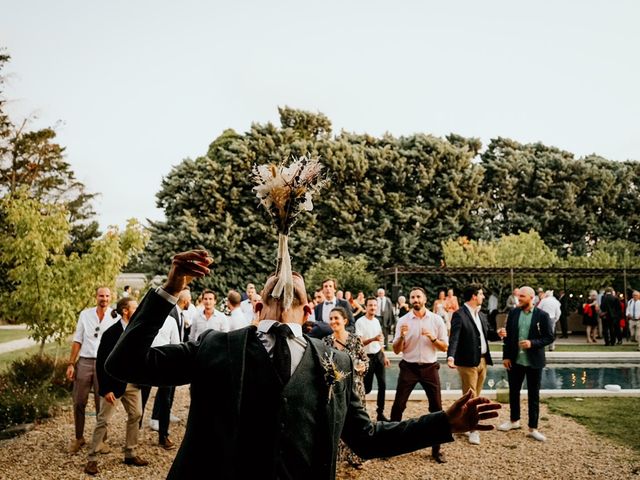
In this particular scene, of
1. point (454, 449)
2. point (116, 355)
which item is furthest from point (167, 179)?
point (116, 355)

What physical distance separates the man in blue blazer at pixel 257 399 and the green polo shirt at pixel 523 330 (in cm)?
655

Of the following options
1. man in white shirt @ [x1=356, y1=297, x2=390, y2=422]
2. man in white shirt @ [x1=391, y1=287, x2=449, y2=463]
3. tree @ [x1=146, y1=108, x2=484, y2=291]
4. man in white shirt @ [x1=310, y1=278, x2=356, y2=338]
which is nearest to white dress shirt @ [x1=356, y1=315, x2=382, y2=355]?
man in white shirt @ [x1=356, y1=297, x2=390, y2=422]

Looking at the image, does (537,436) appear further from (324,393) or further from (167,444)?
(324,393)

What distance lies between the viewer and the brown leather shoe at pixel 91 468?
22.0 ft

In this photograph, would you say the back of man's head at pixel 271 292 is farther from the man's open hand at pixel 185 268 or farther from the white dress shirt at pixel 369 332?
the white dress shirt at pixel 369 332

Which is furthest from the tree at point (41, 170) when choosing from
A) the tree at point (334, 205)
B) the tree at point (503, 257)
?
the tree at point (503, 257)

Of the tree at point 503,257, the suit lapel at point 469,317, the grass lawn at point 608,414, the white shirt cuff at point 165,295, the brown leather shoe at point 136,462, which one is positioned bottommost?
the brown leather shoe at point 136,462

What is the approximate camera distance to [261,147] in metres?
33.6

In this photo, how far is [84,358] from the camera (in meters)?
7.85

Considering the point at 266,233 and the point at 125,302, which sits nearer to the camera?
the point at 125,302

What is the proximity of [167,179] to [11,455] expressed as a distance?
2699 centimetres

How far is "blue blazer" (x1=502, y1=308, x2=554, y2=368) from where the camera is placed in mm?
8453

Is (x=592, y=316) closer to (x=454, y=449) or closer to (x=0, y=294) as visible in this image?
A: (x=454, y=449)

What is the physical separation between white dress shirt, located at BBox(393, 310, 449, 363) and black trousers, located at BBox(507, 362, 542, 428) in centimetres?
150
